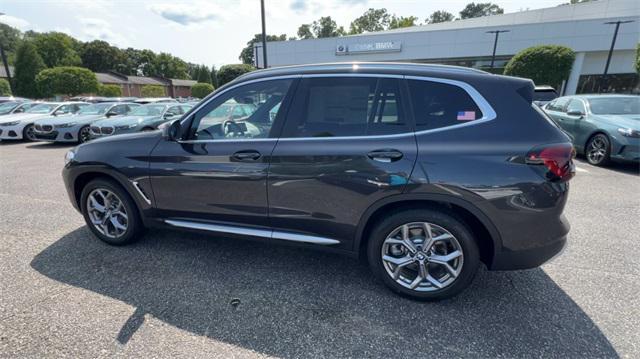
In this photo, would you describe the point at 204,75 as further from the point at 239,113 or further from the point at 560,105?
the point at 239,113

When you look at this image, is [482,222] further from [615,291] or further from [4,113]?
[4,113]

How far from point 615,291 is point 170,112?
1107 cm

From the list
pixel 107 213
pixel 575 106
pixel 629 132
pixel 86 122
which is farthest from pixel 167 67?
pixel 629 132

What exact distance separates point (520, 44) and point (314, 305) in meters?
32.5

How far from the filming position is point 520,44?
88.7ft

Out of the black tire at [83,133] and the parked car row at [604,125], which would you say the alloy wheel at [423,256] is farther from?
the black tire at [83,133]

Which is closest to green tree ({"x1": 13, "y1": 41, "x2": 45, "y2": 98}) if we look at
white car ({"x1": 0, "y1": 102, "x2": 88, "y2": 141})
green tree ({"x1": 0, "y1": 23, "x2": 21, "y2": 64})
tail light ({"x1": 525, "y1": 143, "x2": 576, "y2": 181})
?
white car ({"x1": 0, "y1": 102, "x2": 88, "y2": 141})

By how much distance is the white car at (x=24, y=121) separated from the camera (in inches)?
430

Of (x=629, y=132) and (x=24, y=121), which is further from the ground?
(x=629, y=132)

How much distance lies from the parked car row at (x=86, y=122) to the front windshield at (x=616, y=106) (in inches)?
429

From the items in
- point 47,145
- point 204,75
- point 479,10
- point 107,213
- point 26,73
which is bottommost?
point 47,145

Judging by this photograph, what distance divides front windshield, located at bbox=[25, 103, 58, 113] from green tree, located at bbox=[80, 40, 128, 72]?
7744 cm

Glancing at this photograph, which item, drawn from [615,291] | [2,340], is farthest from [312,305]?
[615,291]

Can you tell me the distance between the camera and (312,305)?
249cm
